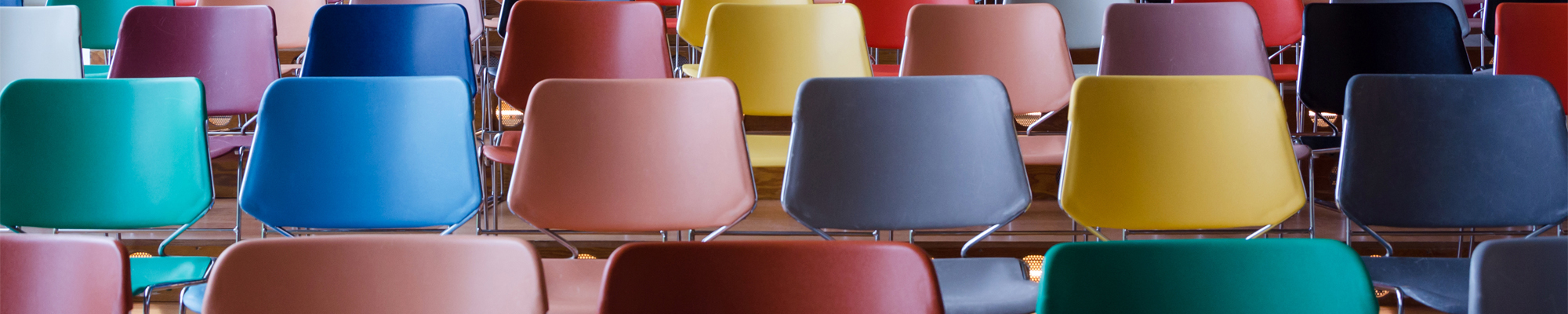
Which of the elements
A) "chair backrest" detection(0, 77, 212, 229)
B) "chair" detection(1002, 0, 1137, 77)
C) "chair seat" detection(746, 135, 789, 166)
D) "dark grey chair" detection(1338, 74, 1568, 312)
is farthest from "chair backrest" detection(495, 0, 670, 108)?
"dark grey chair" detection(1338, 74, 1568, 312)

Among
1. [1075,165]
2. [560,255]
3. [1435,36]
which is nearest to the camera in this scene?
[1075,165]

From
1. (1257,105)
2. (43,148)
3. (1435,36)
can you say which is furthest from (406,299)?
(1435,36)

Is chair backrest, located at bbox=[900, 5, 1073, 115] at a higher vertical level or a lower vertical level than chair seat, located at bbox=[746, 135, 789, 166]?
higher

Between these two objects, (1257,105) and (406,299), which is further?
(1257,105)

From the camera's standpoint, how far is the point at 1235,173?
1.75 m

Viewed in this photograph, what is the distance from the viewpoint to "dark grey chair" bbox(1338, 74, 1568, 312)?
178cm

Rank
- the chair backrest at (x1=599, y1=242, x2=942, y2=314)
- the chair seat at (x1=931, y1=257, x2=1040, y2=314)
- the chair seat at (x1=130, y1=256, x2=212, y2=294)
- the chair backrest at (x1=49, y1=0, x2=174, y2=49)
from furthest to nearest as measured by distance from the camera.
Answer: the chair backrest at (x1=49, y1=0, x2=174, y2=49) < the chair seat at (x1=130, y1=256, x2=212, y2=294) < the chair seat at (x1=931, y1=257, x2=1040, y2=314) < the chair backrest at (x1=599, y1=242, x2=942, y2=314)

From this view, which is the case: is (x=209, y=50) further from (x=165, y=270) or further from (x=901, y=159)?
(x=901, y=159)

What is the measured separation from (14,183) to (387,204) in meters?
0.66

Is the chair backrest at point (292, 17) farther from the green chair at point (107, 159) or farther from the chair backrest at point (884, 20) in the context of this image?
the chair backrest at point (884, 20)

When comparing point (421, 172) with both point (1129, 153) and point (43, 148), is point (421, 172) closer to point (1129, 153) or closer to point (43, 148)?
point (43, 148)

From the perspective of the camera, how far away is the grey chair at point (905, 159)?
1.72m

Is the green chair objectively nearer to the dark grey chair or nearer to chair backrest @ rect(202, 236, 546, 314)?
chair backrest @ rect(202, 236, 546, 314)

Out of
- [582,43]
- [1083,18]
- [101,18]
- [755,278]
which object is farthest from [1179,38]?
[101,18]
